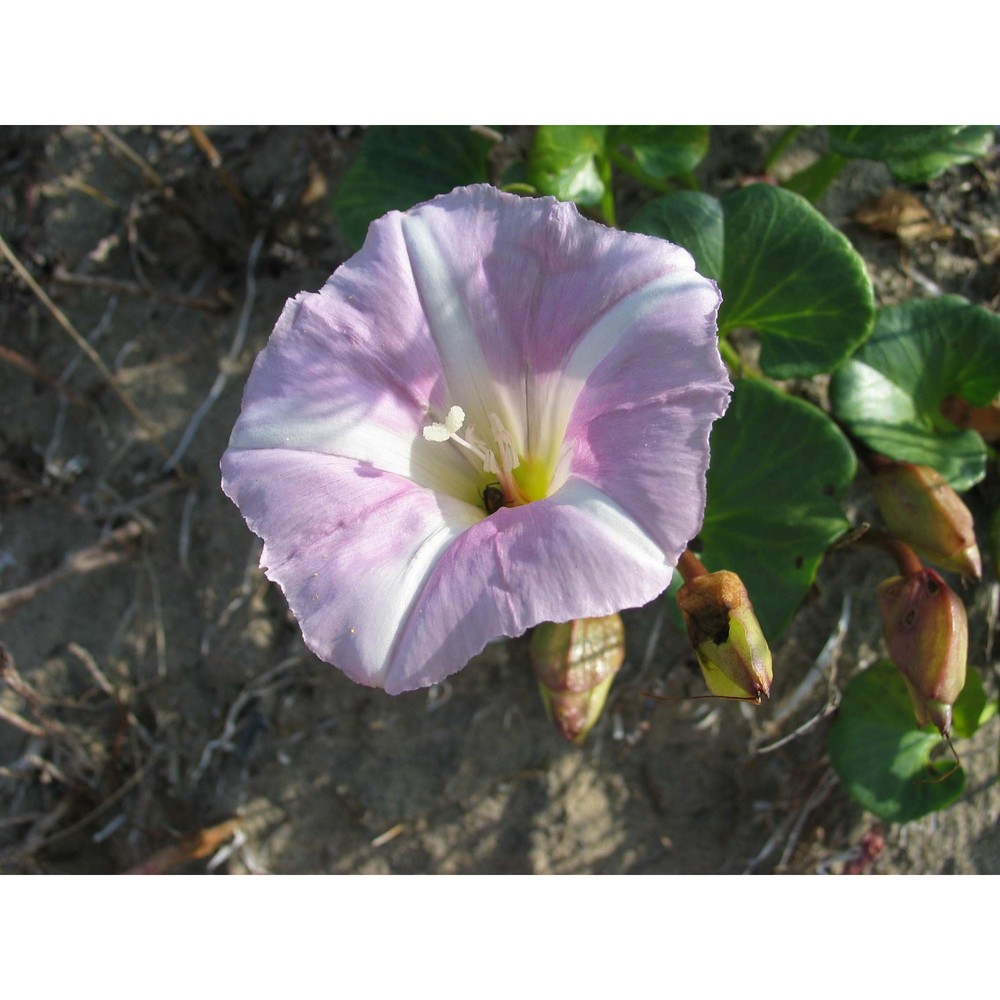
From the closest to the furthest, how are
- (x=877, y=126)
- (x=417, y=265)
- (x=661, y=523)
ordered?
(x=661, y=523), (x=417, y=265), (x=877, y=126)

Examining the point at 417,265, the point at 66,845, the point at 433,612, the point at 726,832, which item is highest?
the point at 417,265

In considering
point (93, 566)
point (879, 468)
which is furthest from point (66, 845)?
point (879, 468)

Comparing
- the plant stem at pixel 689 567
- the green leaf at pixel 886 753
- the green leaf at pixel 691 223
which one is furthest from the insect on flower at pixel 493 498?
the green leaf at pixel 886 753

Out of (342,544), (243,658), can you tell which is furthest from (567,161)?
(243,658)

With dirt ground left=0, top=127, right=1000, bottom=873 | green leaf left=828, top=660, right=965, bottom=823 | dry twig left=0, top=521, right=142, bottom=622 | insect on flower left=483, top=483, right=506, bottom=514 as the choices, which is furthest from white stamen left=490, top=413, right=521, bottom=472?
dry twig left=0, top=521, right=142, bottom=622

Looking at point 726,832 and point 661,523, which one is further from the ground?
point 661,523

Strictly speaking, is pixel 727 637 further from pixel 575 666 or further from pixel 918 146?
pixel 918 146

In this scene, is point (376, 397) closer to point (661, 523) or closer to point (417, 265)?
point (417, 265)
